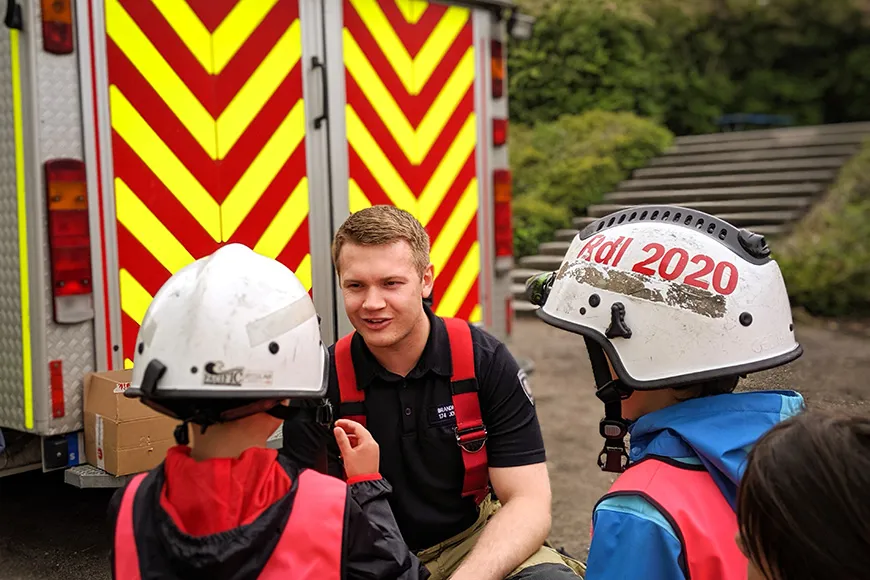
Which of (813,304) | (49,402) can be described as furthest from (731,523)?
(813,304)

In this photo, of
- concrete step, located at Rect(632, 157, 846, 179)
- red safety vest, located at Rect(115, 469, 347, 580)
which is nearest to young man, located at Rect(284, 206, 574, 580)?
red safety vest, located at Rect(115, 469, 347, 580)

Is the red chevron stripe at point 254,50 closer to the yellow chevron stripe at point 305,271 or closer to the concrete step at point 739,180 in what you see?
the yellow chevron stripe at point 305,271

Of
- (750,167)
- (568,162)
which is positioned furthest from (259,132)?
(750,167)

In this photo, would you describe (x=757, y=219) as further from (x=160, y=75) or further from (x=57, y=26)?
(x=57, y=26)

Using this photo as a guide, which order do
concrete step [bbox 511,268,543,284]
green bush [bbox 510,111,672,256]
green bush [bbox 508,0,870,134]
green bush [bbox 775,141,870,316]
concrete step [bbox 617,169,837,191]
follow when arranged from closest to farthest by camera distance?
green bush [bbox 775,141,870,316]
concrete step [bbox 511,268,543,284]
green bush [bbox 510,111,672,256]
concrete step [bbox 617,169,837,191]
green bush [bbox 508,0,870,134]

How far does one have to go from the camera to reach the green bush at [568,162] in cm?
1343

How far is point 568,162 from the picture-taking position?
14.9 metres

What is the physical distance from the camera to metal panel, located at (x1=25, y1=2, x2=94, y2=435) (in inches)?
121

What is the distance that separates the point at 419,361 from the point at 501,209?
2.40 meters

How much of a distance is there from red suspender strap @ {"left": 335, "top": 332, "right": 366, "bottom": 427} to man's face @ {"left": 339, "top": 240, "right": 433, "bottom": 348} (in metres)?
0.09

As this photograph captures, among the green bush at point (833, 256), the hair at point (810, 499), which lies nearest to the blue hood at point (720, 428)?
the hair at point (810, 499)

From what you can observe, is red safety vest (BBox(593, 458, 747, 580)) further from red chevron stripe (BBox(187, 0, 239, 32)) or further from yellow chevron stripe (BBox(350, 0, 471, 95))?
yellow chevron stripe (BBox(350, 0, 471, 95))

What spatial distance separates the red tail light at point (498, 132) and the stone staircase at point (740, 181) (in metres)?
6.35

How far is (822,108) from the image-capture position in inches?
875
